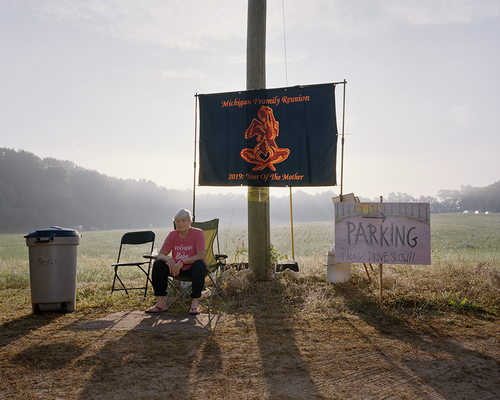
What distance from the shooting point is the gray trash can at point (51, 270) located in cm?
425

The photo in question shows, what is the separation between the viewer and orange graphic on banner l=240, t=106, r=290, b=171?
5719 mm

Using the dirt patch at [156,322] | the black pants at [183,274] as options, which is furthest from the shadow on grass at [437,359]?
the black pants at [183,274]

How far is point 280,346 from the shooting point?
298cm

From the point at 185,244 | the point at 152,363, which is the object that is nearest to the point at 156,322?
the point at 185,244

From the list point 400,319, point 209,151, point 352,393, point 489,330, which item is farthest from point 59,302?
point 489,330

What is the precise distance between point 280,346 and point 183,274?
5.92 feet

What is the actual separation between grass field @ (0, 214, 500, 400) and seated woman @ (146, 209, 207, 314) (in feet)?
0.95

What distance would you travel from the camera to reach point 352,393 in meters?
2.14

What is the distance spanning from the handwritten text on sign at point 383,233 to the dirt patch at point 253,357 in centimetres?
75

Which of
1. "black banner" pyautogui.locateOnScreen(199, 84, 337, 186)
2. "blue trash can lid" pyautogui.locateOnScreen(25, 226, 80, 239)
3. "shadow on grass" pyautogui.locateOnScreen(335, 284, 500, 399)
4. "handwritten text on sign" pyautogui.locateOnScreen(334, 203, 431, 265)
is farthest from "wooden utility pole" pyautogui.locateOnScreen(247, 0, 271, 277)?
"blue trash can lid" pyautogui.locateOnScreen(25, 226, 80, 239)

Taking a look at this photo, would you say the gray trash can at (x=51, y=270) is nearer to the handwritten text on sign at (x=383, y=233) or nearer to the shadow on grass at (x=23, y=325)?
the shadow on grass at (x=23, y=325)

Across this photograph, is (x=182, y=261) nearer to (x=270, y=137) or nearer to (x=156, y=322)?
(x=156, y=322)

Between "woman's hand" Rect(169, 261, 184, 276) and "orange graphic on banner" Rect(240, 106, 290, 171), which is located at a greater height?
"orange graphic on banner" Rect(240, 106, 290, 171)

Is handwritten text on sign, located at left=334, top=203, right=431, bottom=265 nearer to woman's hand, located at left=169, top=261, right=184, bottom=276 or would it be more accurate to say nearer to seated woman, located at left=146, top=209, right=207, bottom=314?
seated woman, located at left=146, top=209, right=207, bottom=314
